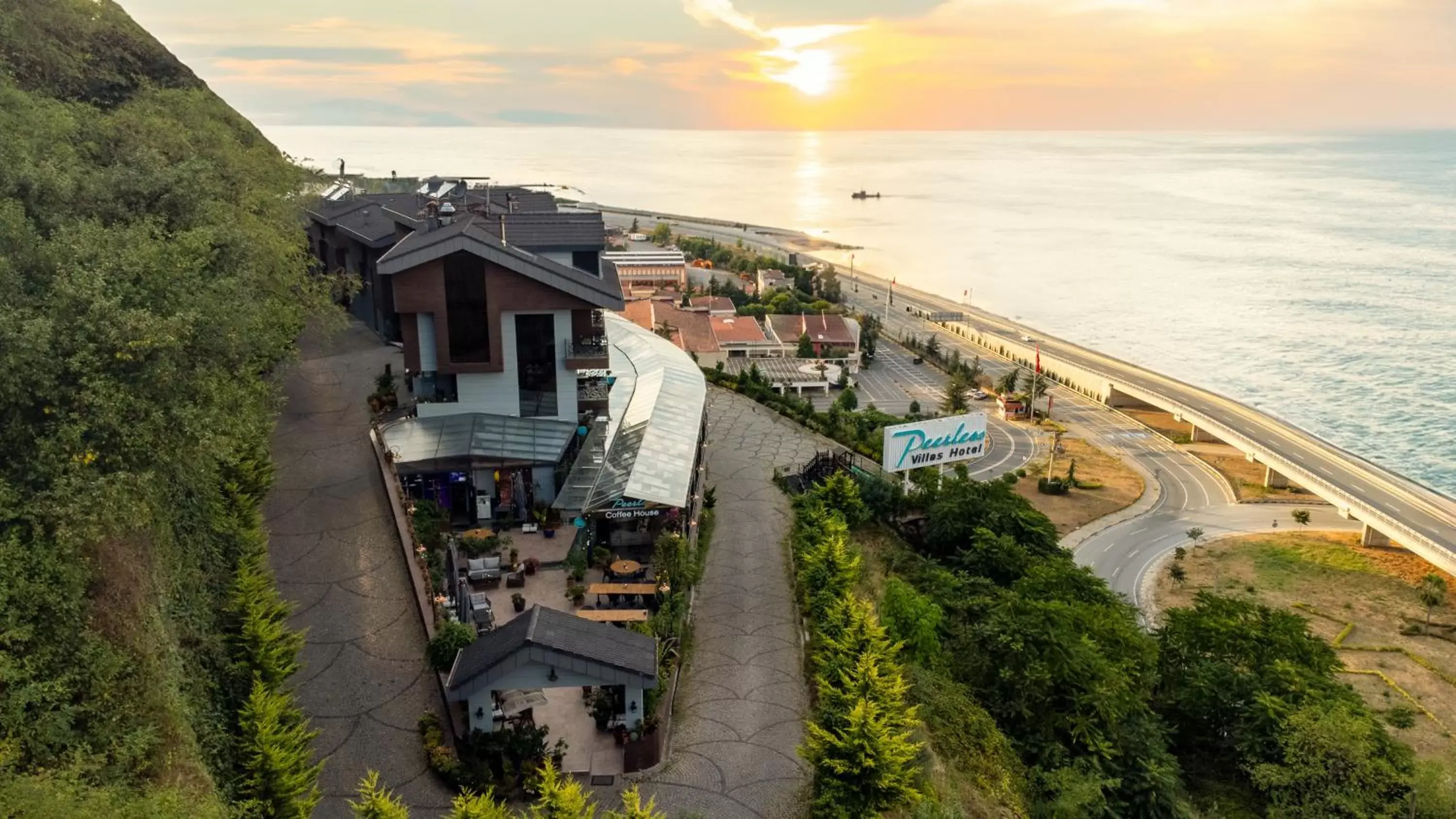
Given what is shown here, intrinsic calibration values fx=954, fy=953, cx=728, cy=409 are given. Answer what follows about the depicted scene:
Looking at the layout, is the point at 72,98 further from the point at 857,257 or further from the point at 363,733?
the point at 857,257

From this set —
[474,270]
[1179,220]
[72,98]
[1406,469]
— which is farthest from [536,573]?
[1179,220]

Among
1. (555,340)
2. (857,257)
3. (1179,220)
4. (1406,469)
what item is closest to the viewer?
(555,340)

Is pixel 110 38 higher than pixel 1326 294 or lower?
higher

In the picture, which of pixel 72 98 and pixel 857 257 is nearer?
pixel 72 98

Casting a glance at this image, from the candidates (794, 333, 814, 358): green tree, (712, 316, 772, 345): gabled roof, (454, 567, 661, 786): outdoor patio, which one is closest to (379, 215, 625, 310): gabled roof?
(454, 567, 661, 786): outdoor patio

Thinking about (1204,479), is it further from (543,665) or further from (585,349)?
(543,665)

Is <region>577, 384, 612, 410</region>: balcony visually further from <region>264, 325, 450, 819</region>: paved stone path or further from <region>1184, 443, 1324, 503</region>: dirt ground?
<region>1184, 443, 1324, 503</region>: dirt ground
